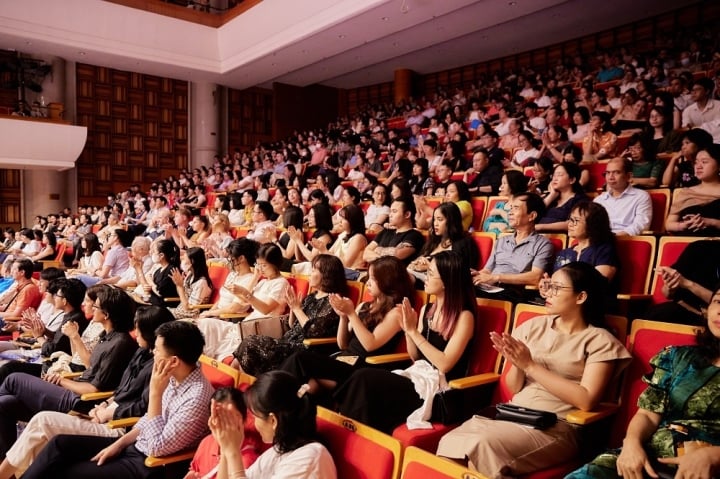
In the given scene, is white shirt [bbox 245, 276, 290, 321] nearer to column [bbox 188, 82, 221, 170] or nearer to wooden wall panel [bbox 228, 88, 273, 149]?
column [bbox 188, 82, 221, 170]

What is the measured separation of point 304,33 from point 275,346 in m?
5.84

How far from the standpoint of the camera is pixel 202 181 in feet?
26.6

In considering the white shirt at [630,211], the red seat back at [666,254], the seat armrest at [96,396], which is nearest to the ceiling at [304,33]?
the white shirt at [630,211]

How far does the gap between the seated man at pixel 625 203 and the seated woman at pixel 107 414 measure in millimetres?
1908

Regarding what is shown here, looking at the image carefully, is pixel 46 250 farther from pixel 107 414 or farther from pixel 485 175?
pixel 485 175

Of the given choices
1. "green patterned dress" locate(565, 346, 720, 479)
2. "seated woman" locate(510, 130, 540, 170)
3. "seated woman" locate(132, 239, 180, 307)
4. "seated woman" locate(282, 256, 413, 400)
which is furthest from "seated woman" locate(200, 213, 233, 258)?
"green patterned dress" locate(565, 346, 720, 479)

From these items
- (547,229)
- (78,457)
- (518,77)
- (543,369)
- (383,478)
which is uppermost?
(518,77)

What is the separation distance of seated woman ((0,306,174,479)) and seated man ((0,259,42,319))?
5.97 ft

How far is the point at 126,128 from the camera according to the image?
29.3 feet

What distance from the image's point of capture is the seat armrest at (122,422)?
1.58m

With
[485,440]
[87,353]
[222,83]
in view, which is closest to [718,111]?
[485,440]

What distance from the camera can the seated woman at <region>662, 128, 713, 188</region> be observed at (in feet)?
8.18

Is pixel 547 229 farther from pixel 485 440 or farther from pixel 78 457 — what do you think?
pixel 78 457

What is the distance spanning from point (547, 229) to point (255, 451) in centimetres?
173
